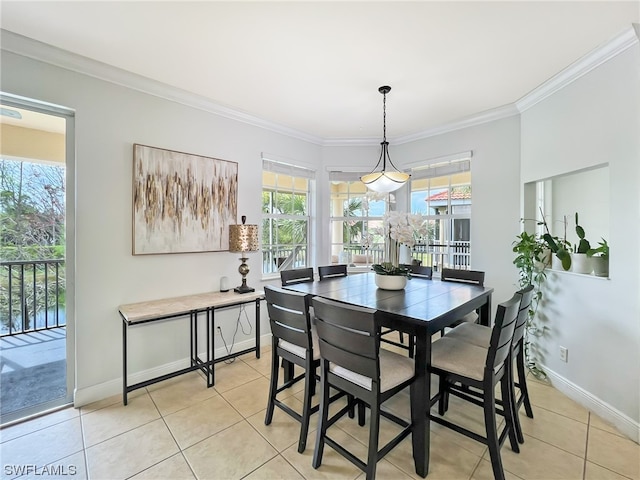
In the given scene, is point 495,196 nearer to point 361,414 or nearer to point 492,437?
point 492,437

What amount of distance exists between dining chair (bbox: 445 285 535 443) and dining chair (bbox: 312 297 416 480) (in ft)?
2.01

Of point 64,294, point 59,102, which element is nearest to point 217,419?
point 64,294

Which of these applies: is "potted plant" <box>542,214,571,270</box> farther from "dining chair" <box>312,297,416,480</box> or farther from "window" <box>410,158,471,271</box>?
"dining chair" <box>312,297,416,480</box>

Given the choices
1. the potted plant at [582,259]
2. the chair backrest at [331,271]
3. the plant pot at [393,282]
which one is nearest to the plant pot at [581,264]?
the potted plant at [582,259]

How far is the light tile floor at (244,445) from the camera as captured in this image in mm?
1686

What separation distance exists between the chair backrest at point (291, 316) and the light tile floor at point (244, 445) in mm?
669

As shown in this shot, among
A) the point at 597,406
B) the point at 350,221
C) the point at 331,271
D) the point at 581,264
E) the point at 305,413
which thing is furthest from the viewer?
the point at 350,221

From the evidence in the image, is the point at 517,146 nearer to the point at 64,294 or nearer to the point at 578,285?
the point at 578,285

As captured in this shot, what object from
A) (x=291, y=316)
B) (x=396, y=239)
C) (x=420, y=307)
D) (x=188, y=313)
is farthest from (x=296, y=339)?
(x=188, y=313)

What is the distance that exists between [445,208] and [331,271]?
1.92 m

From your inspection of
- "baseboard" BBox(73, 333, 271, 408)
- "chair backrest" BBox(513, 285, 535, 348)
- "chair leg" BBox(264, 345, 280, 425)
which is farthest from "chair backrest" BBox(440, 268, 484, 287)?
"baseboard" BBox(73, 333, 271, 408)

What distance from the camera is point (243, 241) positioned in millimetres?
3055

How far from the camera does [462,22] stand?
1.87 m

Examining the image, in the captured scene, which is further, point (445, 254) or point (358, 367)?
point (445, 254)
